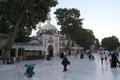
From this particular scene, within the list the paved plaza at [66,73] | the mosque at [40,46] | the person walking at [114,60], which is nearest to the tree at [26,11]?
the mosque at [40,46]

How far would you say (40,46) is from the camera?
157 feet

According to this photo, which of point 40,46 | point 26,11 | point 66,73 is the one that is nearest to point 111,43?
point 40,46

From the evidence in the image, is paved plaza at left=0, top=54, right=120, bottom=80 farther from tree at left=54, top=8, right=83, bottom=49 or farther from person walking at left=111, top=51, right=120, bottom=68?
tree at left=54, top=8, right=83, bottom=49

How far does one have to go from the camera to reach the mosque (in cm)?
4069

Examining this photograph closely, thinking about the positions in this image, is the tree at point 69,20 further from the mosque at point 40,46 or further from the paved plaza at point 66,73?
the paved plaza at point 66,73

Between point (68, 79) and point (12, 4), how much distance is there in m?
20.6

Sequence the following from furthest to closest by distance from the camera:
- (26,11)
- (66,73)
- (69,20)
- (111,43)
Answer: (111,43) → (69,20) → (26,11) → (66,73)

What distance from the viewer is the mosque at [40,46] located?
4069 cm

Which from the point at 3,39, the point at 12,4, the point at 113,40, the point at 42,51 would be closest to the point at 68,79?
the point at 12,4

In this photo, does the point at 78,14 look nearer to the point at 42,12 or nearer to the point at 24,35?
the point at 24,35

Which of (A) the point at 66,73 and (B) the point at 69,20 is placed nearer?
(A) the point at 66,73

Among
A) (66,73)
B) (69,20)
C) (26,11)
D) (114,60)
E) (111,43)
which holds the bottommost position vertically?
(66,73)

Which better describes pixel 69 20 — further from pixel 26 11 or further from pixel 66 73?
pixel 66 73

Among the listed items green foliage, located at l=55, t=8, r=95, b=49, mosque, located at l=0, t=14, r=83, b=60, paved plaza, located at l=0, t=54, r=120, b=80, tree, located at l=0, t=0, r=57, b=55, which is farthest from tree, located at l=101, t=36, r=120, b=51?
paved plaza, located at l=0, t=54, r=120, b=80
